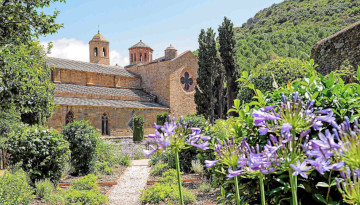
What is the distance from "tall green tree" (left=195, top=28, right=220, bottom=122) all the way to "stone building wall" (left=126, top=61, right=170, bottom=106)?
6.52 meters

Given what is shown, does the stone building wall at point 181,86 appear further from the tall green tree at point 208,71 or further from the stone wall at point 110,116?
the tall green tree at point 208,71

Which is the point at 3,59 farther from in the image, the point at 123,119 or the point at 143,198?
the point at 123,119

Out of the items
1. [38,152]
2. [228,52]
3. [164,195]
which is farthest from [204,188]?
[228,52]

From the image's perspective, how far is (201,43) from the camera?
23.4 meters

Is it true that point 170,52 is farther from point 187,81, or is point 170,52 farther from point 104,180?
point 104,180

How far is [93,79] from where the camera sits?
28.6 metres

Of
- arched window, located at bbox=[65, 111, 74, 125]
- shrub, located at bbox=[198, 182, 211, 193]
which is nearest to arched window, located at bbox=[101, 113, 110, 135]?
arched window, located at bbox=[65, 111, 74, 125]

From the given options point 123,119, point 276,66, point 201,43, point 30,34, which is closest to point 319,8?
point 201,43

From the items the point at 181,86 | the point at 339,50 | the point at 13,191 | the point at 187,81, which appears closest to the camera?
the point at 13,191

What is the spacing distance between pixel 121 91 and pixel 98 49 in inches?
445

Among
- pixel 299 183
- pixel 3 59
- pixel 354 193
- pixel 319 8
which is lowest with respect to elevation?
pixel 299 183

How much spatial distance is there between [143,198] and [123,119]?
65.7ft

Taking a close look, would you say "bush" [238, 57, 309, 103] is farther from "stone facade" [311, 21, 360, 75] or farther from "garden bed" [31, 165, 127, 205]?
"garden bed" [31, 165, 127, 205]

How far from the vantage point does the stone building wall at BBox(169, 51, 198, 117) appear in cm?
2986
